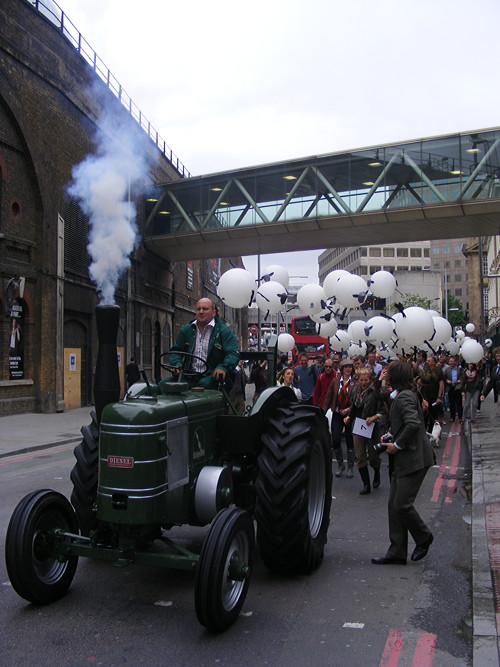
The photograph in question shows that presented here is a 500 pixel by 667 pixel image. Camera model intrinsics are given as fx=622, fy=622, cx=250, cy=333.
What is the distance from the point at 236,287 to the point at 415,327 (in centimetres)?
439

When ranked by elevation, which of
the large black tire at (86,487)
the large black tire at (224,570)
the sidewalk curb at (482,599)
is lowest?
the sidewalk curb at (482,599)

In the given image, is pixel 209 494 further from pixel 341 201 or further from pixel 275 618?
pixel 341 201

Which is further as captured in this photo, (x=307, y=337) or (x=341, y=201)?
(x=307, y=337)

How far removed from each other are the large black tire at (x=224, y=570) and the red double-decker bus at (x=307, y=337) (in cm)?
3001

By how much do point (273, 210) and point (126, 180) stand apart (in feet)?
19.4

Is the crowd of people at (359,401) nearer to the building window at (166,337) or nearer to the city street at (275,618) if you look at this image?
the city street at (275,618)

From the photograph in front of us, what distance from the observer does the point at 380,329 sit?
16750 millimetres

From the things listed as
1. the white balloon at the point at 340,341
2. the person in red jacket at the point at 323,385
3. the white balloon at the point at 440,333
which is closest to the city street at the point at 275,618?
the person in red jacket at the point at 323,385

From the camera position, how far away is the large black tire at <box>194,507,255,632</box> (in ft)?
12.0

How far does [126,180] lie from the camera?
2367cm

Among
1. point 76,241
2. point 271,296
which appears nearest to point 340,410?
point 271,296

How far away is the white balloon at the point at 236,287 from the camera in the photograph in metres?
15.0

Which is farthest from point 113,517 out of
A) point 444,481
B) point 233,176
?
point 233,176

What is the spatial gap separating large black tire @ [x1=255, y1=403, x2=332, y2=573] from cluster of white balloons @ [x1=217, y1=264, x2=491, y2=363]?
1012 cm
